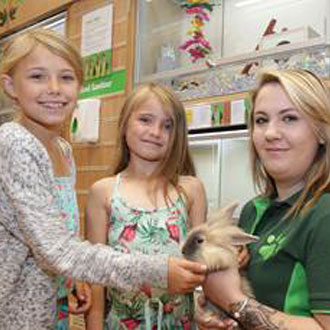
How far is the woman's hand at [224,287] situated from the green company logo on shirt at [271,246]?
Answer: 0.25ft

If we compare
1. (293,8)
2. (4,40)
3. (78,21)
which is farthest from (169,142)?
(4,40)

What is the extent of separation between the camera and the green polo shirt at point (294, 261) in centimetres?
90

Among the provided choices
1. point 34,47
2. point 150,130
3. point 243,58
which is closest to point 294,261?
point 150,130

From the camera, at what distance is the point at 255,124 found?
1.16 m

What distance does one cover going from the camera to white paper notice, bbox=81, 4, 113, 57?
2547 mm

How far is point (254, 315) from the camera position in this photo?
38.7 inches

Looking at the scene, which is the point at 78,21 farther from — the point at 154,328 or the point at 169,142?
the point at 154,328

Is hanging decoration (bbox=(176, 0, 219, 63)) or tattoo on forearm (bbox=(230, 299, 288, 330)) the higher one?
hanging decoration (bbox=(176, 0, 219, 63))

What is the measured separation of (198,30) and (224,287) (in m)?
1.60

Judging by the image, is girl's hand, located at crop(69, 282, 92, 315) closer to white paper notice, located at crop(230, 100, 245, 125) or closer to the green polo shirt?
the green polo shirt

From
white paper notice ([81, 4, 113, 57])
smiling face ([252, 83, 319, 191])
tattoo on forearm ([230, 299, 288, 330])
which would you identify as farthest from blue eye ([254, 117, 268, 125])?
white paper notice ([81, 4, 113, 57])

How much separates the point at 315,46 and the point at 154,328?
116 cm

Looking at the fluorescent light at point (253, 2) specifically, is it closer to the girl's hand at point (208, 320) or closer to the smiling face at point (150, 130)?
the smiling face at point (150, 130)

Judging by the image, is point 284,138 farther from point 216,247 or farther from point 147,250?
point 147,250
